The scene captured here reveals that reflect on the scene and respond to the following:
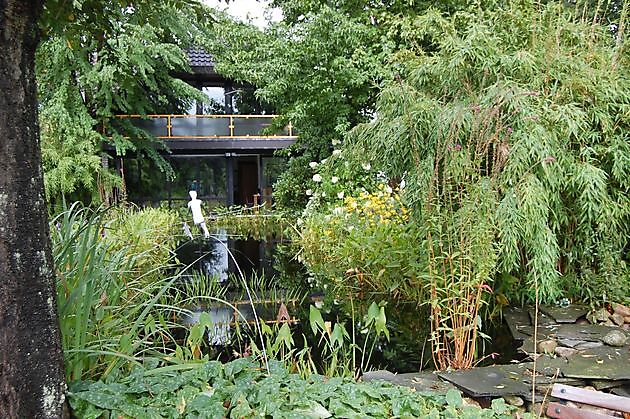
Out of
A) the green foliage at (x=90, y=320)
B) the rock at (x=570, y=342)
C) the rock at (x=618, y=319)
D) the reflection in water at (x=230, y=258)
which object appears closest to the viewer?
the green foliage at (x=90, y=320)

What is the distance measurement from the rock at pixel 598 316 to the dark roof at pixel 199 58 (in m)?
12.7

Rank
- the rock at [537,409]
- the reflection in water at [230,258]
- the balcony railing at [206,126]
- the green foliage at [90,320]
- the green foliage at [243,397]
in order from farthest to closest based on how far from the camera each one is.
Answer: the balcony railing at [206,126]
the reflection in water at [230,258]
the rock at [537,409]
the green foliage at [90,320]
the green foliage at [243,397]

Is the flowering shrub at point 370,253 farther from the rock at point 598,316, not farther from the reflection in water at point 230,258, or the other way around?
the rock at point 598,316

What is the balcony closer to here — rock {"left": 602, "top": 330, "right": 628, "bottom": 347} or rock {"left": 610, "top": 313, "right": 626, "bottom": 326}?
rock {"left": 610, "top": 313, "right": 626, "bottom": 326}

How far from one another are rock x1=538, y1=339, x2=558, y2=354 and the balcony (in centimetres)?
1085

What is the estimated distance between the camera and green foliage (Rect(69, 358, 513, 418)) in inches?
62.7

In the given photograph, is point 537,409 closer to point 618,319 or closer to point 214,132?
point 618,319

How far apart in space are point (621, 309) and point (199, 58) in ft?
43.6

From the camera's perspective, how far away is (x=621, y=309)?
3.22 m

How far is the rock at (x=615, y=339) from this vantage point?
110 inches

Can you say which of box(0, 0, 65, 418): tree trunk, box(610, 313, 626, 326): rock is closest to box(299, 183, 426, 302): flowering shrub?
box(610, 313, 626, 326): rock

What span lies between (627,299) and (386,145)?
6.47ft

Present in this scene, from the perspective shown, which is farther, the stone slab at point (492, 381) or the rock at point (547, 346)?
the rock at point (547, 346)

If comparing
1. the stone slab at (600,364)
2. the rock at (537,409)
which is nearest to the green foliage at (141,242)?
the rock at (537,409)
